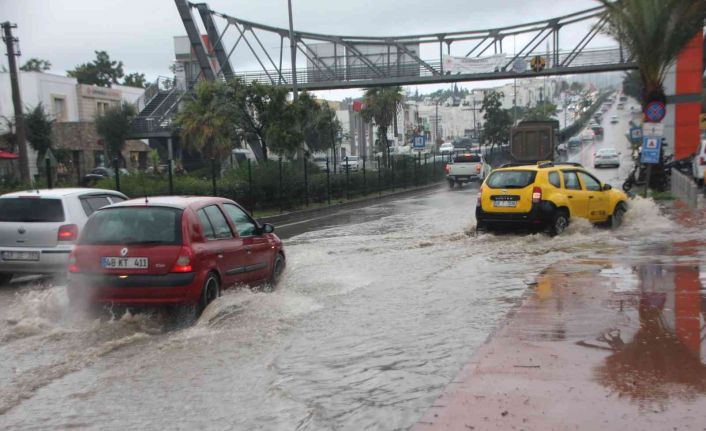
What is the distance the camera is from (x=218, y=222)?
8.49m

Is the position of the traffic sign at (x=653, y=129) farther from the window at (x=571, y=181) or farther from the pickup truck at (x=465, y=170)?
the pickup truck at (x=465, y=170)

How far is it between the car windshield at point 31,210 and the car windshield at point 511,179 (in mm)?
8502

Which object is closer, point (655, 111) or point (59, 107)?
point (655, 111)

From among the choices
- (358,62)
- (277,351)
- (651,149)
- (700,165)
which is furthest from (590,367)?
(358,62)

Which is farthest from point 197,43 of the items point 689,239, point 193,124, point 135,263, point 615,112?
point 615,112

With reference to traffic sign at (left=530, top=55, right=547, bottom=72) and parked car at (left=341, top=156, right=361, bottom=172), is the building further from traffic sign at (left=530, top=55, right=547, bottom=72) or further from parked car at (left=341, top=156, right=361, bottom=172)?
traffic sign at (left=530, top=55, right=547, bottom=72)

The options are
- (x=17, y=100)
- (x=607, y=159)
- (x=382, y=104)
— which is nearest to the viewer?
(x=17, y=100)

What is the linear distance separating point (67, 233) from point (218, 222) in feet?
10.2

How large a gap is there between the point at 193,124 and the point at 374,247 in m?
21.7

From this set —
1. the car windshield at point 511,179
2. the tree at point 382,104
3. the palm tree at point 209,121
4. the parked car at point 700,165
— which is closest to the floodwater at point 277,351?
the car windshield at point 511,179

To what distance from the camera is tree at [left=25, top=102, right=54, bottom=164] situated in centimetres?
4600

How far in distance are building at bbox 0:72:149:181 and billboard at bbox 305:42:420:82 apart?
17.0m

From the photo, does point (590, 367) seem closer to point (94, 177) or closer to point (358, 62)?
point (94, 177)

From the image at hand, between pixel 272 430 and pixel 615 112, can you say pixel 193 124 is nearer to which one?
pixel 272 430
